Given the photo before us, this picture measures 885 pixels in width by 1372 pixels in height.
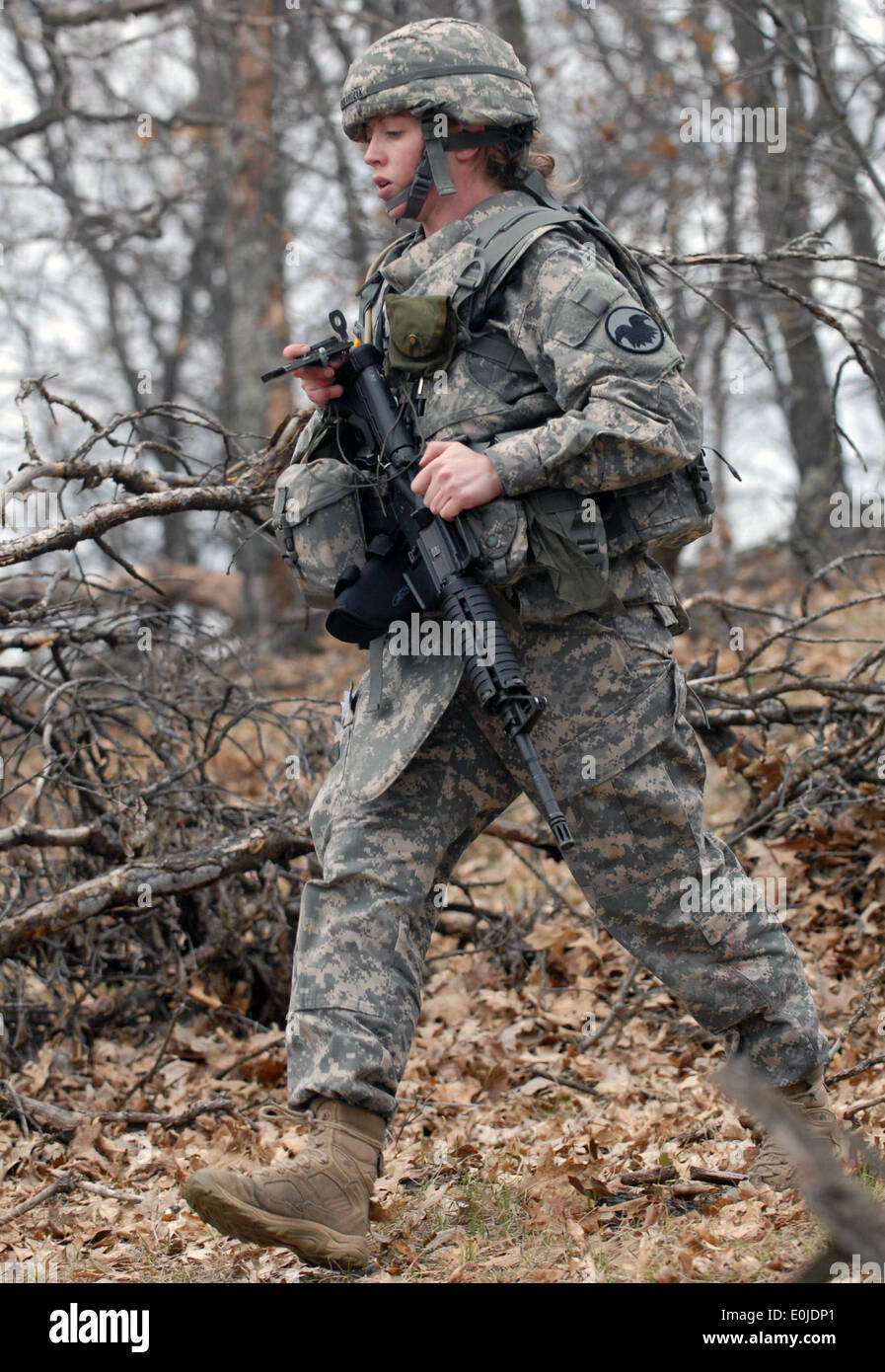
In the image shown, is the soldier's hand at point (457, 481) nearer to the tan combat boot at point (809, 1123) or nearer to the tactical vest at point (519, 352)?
the tactical vest at point (519, 352)

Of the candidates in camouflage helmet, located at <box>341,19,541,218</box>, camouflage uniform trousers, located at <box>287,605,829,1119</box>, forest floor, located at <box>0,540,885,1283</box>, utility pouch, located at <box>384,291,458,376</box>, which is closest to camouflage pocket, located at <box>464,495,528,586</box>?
camouflage uniform trousers, located at <box>287,605,829,1119</box>

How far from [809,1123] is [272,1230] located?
132 cm

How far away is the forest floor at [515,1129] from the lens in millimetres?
3100

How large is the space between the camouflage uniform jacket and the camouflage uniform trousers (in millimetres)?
94

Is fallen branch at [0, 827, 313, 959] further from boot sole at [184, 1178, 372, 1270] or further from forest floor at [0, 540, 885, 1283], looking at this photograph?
boot sole at [184, 1178, 372, 1270]

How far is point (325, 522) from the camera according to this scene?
3.32 m

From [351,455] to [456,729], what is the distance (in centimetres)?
76

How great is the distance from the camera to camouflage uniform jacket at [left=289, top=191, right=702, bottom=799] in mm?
2926

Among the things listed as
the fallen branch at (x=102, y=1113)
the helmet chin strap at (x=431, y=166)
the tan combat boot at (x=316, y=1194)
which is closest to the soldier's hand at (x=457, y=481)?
the helmet chin strap at (x=431, y=166)

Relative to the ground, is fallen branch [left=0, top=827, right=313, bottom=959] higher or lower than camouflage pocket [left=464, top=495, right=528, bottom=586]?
lower

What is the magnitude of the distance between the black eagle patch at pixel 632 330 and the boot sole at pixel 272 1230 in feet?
6.25

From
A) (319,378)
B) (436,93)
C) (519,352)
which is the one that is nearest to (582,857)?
(519,352)

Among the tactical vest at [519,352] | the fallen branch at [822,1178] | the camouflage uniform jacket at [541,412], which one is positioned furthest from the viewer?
the tactical vest at [519,352]

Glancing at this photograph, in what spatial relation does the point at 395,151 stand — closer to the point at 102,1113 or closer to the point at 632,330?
the point at 632,330
